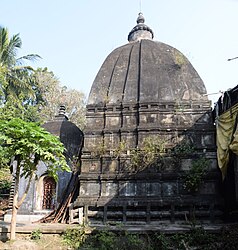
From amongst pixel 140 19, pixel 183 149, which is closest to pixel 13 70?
pixel 140 19

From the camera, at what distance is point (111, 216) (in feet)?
35.9

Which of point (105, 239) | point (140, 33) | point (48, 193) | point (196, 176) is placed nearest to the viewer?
point (105, 239)

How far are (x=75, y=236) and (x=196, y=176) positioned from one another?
4.53 m

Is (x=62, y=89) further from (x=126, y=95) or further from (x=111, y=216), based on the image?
(x=111, y=216)

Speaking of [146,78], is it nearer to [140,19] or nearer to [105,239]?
[140,19]

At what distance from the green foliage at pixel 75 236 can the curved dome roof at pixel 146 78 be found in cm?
554

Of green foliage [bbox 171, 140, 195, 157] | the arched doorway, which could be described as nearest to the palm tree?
the arched doorway

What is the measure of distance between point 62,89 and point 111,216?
69.7 ft

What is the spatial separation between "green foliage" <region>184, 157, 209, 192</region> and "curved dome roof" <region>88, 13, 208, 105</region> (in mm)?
2724

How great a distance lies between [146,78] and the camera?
13328 millimetres

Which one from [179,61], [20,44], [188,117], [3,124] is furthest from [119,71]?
[20,44]

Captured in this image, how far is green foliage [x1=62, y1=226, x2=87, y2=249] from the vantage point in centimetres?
878

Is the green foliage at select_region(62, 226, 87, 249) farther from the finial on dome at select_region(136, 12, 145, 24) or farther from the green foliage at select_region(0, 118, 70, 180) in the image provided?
the finial on dome at select_region(136, 12, 145, 24)

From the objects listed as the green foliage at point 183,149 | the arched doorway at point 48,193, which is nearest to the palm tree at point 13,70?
the arched doorway at point 48,193
